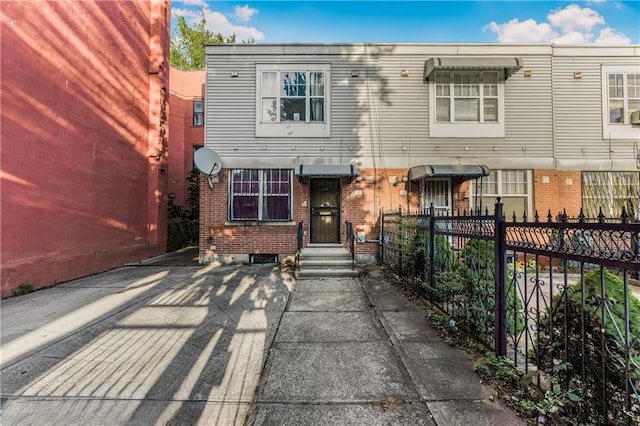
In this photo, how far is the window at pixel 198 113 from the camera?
15.6 meters

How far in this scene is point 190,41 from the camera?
21.5 meters

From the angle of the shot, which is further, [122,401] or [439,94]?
[439,94]

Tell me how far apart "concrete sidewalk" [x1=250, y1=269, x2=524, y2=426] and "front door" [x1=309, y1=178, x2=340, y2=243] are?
4.50m

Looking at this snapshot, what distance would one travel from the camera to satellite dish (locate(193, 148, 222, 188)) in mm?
8328

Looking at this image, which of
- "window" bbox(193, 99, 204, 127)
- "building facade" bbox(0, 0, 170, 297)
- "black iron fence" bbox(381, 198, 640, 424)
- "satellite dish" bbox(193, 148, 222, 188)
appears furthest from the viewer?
"window" bbox(193, 99, 204, 127)

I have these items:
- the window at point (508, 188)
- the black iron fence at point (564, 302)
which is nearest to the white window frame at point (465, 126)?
the window at point (508, 188)

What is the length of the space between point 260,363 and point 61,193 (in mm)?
6913

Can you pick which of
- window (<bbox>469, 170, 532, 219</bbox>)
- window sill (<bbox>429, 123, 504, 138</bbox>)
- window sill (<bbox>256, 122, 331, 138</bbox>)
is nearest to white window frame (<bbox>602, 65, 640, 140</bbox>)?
window (<bbox>469, 170, 532, 219</bbox>)

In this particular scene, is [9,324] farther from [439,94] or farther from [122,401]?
[439,94]

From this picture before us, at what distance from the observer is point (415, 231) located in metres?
5.62

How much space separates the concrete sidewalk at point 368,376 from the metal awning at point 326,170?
437 centimetres

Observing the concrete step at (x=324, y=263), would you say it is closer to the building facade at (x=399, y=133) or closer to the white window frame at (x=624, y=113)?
the building facade at (x=399, y=133)

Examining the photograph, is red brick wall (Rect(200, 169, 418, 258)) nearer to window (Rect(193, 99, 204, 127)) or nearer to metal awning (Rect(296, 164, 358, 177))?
metal awning (Rect(296, 164, 358, 177))

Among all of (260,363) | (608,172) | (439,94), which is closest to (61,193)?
(260,363)
